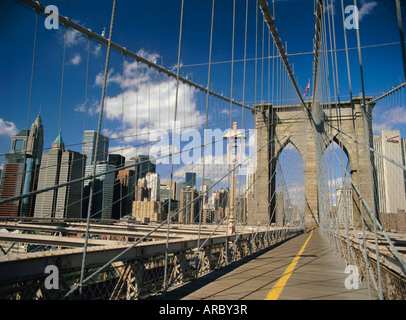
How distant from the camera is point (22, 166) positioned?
945 centimetres

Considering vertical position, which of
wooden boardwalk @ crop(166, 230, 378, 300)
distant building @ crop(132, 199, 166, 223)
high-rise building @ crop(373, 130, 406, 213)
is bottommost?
wooden boardwalk @ crop(166, 230, 378, 300)

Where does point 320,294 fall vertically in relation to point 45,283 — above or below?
below

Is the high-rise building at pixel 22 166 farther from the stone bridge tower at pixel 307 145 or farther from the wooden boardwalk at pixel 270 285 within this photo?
the stone bridge tower at pixel 307 145

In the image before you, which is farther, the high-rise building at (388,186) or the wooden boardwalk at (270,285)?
the high-rise building at (388,186)

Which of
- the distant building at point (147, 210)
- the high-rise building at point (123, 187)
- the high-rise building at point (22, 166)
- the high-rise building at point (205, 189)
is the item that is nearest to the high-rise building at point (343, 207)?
the high-rise building at point (205, 189)

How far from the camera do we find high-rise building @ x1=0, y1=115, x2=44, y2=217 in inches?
327

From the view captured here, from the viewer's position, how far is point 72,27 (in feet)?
27.2

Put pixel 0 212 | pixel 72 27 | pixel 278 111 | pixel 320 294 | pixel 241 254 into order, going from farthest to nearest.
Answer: pixel 278 111, pixel 0 212, pixel 72 27, pixel 241 254, pixel 320 294

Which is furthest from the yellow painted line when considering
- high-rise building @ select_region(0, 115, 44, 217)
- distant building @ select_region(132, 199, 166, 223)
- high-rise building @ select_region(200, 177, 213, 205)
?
distant building @ select_region(132, 199, 166, 223)

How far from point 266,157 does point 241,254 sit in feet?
64.5

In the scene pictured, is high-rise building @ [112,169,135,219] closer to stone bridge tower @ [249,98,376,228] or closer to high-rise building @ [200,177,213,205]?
high-rise building @ [200,177,213,205]

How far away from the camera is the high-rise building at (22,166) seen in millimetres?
8305
